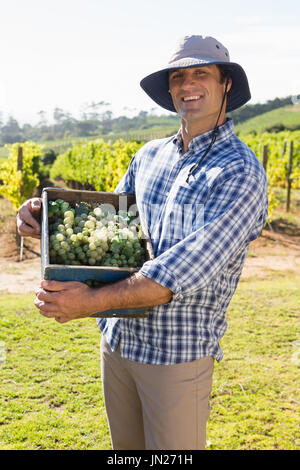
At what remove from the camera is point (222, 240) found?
1972 mm

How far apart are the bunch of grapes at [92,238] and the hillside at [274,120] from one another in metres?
50.7

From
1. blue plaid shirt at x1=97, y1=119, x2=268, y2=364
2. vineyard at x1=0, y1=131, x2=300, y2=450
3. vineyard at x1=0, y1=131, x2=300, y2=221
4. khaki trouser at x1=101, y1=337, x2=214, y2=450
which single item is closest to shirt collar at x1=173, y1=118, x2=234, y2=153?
blue plaid shirt at x1=97, y1=119, x2=268, y2=364

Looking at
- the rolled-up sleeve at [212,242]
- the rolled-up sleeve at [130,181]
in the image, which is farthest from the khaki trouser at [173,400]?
the rolled-up sleeve at [130,181]

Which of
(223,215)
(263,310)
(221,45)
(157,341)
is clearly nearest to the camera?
(223,215)

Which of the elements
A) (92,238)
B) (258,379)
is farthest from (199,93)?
(258,379)

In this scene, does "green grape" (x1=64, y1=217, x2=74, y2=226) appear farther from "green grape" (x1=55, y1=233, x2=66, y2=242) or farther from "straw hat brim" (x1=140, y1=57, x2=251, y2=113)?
"straw hat brim" (x1=140, y1=57, x2=251, y2=113)

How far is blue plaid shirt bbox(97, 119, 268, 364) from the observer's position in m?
1.96

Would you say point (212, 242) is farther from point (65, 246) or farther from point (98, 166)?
point (98, 166)

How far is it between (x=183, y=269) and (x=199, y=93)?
3.25 ft

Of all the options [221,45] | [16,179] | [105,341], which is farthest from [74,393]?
[16,179]

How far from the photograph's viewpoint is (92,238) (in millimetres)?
2133

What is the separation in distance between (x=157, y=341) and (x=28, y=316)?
14.3ft

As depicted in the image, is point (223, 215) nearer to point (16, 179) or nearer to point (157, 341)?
point (157, 341)

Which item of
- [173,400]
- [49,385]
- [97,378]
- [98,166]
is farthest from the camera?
[98,166]
